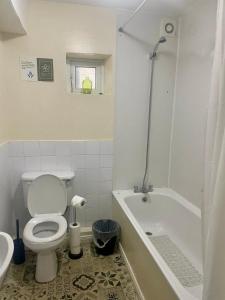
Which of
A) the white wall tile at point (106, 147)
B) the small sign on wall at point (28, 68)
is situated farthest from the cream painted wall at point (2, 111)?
the white wall tile at point (106, 147)

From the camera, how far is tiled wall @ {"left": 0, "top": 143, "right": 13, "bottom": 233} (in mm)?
1866

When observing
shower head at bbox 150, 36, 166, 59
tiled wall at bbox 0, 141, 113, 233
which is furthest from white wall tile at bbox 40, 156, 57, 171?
shower head at bbox 150, 36, 166, 59

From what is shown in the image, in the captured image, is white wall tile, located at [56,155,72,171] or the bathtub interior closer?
the bathtub interior

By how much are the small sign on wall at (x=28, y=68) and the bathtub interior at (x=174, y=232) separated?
1.52 metres

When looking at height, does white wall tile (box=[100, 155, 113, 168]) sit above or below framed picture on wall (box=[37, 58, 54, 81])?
below

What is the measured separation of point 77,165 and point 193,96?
1.34m

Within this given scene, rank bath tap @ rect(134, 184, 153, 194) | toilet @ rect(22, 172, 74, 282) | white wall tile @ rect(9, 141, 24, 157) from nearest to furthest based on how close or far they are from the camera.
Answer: toilet @ rect(22, 172, 74, 282), white wall tile @ rect(9, 141, 24, 157), bath tap @ rect(134, 184, 153, 194)

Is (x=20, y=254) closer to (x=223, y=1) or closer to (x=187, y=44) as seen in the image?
(x=223, y=1)

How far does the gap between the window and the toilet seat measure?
1.33m

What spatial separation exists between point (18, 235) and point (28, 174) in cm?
59

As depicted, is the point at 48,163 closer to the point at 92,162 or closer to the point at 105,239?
the point at 92,162

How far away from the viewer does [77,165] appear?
230cm

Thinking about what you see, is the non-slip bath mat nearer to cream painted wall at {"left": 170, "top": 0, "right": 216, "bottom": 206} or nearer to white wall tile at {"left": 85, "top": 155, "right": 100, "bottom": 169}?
cream painted wall at {"left": 170, "top": 0, "right": 216, "bottom": 206}

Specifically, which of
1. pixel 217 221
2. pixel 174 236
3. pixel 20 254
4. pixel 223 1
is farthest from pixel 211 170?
pixel 20 254
